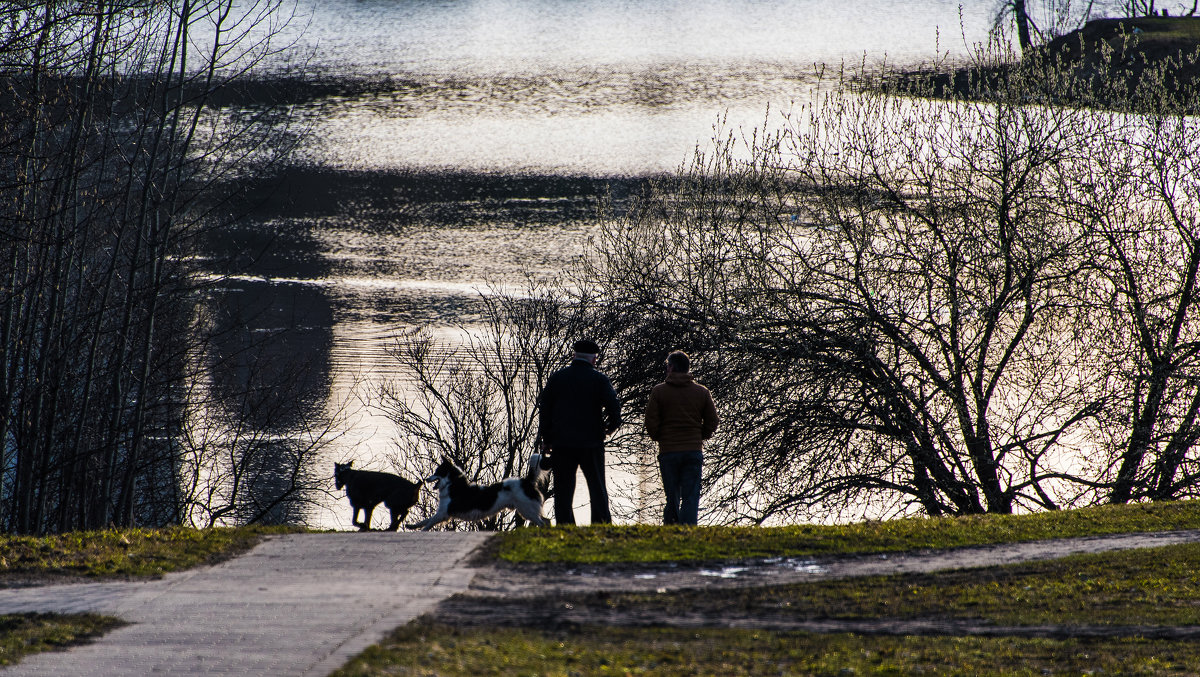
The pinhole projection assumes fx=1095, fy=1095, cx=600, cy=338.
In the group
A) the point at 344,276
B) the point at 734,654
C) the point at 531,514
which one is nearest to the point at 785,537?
the point at 531,514

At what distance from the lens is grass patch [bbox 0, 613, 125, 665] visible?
6.15 metres

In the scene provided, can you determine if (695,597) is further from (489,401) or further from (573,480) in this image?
(489,401)

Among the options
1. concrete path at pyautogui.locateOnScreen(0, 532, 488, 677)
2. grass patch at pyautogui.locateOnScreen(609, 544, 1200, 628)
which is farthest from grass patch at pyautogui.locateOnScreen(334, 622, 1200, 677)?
grass patch at pyautogui.locateOnScreen(609, 544, 1200, 628)

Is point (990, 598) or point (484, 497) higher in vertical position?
point (484, 497)

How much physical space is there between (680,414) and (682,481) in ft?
2.40

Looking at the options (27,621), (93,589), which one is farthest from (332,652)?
(93,589)

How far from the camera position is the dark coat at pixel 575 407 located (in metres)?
10.3

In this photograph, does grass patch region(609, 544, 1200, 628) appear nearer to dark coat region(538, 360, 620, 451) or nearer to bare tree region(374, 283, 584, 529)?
dark coat region(538, 360, 620, 451)

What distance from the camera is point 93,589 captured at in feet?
25.3

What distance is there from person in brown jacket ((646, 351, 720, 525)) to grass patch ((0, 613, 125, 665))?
17.6 ft

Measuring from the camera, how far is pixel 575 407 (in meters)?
10.3

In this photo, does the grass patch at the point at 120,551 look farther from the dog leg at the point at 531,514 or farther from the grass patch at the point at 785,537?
the dog leg at the point at 531,514

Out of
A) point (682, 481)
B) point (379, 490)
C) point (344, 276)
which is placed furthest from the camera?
point (344, 276)

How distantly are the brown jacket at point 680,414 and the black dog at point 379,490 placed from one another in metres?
3.77
